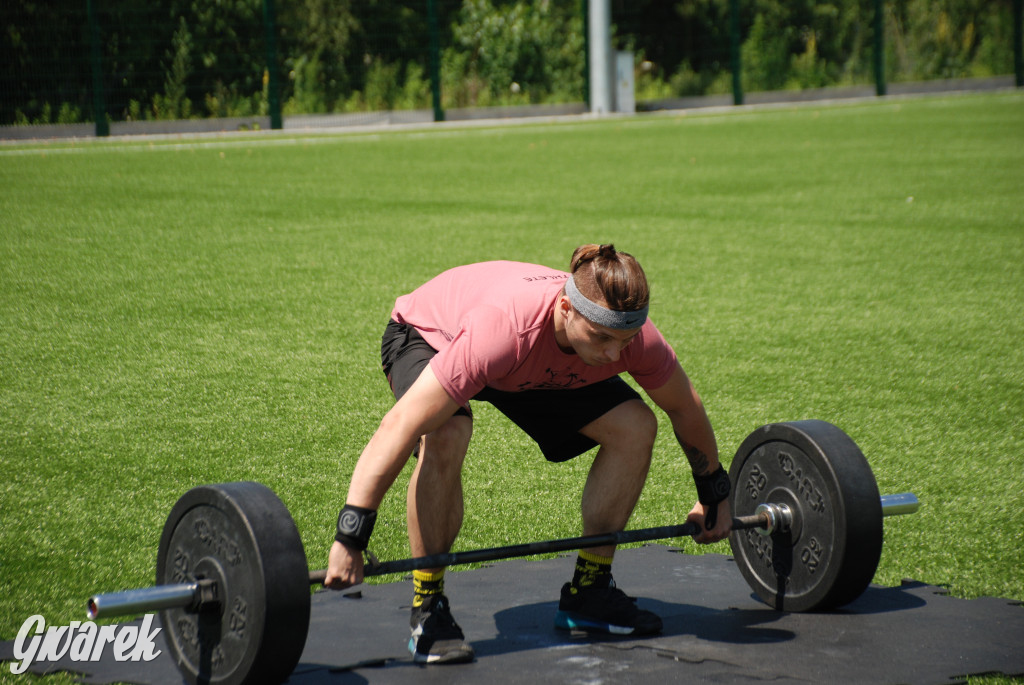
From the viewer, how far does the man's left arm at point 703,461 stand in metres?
2.92

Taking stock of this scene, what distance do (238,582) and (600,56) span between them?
54.4 ft

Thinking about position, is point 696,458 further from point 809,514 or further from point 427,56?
point 427,56

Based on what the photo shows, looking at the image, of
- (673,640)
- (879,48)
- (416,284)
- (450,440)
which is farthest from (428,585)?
(879,48)

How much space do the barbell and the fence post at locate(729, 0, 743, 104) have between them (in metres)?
→ 17.9

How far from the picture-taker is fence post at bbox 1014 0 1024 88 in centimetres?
2116

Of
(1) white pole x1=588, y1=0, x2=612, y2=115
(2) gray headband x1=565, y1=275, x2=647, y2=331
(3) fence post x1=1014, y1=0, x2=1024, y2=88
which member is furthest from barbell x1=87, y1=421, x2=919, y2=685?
(3) fence post x1=1014, y1=0, x2=1024, y2=88

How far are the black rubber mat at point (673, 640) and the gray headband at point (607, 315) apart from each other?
0.84 metres

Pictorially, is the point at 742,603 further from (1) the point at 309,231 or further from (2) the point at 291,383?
(1) the point at 309,231

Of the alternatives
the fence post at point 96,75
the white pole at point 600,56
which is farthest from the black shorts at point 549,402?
the white pole at point 600,56

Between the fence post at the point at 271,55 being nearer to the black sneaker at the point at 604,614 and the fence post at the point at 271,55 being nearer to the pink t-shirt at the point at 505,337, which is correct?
the pink t-shirt at the point at 505,337

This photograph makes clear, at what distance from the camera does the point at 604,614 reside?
114 inches

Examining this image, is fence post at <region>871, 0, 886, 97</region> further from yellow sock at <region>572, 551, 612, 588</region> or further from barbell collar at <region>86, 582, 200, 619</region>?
barbell collar at <region>86, 582, 200, 619</region>

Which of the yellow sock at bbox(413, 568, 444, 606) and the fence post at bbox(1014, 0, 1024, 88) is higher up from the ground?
the fence post at bbox(1014, 0, 1024, 88)

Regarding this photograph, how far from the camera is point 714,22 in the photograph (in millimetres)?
24688
